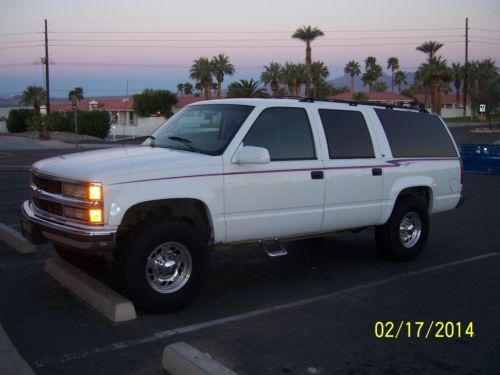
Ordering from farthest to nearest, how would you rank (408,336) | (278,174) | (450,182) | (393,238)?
1. (450,182)
2. (393,238)
3. (278,174)
4. (408,336)

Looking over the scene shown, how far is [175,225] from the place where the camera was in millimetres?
5469

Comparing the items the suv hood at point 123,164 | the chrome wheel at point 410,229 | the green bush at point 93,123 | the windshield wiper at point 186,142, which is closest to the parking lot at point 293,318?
the chrome wheel at point 410,229

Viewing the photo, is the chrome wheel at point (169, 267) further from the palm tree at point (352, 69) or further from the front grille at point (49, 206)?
the palm tree at point (352, 69)

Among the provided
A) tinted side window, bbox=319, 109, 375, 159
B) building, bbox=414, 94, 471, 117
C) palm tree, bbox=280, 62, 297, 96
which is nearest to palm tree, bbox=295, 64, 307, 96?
palm tree, bbox=280, 62, 297, 96

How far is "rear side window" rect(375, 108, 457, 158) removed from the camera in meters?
7.52

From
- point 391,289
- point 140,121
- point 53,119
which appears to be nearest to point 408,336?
point 391,289

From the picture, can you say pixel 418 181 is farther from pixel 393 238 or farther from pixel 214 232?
pixel 214 232

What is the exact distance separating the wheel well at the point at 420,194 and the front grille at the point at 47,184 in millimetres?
4226

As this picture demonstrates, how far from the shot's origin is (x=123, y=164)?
211 inches

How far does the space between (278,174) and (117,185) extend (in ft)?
5.68

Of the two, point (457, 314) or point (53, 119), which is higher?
point (53, 119)

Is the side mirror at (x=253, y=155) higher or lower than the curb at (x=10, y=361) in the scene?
higher

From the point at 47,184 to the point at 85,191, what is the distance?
76cm

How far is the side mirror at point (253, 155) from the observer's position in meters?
5.62
